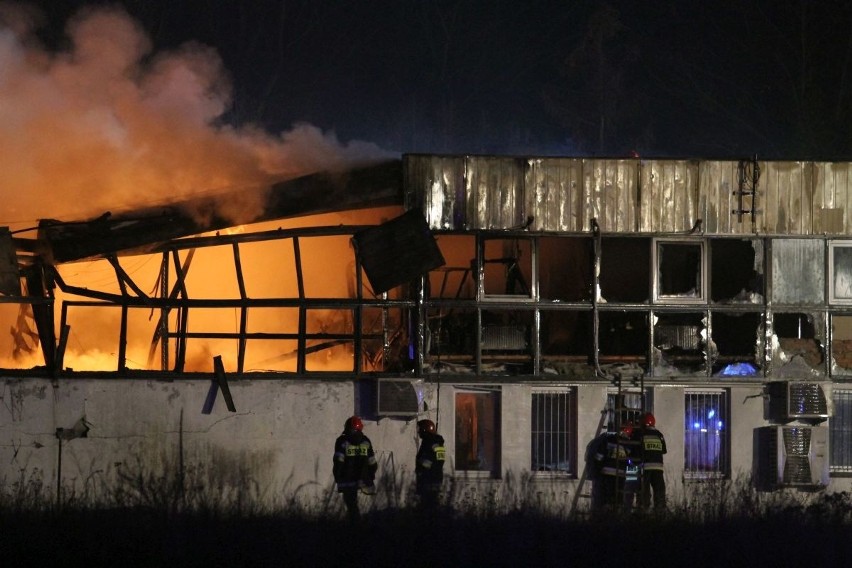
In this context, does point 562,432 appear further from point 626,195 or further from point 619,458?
point 626,195

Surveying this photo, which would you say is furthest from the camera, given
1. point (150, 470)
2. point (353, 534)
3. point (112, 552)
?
point (150, 470)

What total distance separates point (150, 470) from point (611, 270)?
24.4ft

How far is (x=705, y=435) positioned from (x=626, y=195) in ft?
12.5

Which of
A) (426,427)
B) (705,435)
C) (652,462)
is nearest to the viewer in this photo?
(426,427)

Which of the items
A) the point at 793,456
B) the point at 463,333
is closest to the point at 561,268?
the point at 463,333

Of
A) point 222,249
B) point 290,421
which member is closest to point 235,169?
point 222,249

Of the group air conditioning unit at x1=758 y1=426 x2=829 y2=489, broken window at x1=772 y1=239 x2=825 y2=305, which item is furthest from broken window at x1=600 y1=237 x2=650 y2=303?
air conditioning unit at x1=758 y1=426 x2=829 y2=489

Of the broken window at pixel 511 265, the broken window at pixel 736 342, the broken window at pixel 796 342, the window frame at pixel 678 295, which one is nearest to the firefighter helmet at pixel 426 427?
the broken window at pixel 511 265

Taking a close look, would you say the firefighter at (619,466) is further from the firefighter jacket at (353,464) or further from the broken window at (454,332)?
the firefighter jacket at (353,464)

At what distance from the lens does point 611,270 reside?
722 inches

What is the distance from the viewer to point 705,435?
18.1m

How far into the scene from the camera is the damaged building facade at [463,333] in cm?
1711

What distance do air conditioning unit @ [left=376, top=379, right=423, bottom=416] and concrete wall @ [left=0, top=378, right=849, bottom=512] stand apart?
34cm

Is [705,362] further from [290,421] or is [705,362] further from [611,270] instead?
[290,421]
